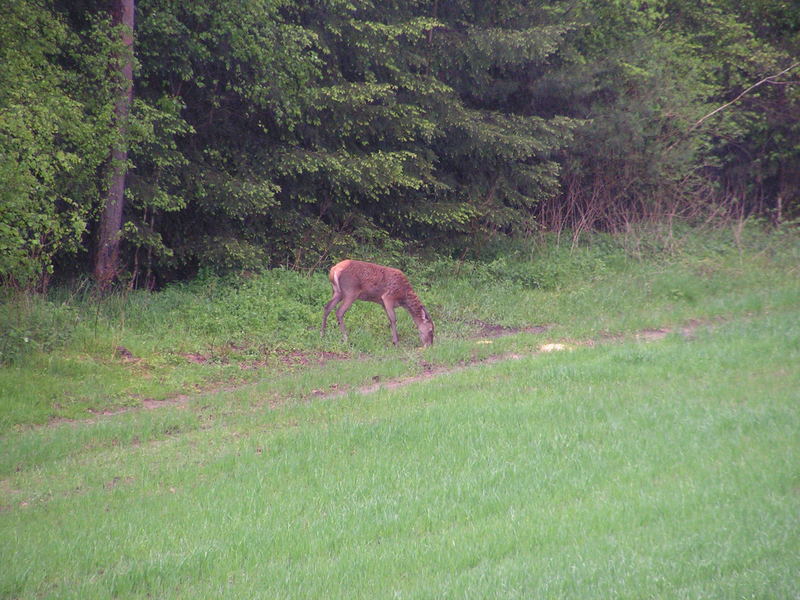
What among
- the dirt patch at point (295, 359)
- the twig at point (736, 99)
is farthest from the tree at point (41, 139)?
the twig at point (736, 99)

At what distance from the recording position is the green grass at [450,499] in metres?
5.39

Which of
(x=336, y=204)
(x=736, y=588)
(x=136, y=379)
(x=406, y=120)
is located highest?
(x=406, y=120)

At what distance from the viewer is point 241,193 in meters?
17.6

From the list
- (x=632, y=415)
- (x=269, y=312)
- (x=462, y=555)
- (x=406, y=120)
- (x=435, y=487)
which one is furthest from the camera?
(x=406, y=120)

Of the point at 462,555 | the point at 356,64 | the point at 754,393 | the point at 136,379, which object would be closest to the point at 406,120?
the point at 356,64

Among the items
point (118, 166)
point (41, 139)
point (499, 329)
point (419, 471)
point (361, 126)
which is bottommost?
point (499, 329)

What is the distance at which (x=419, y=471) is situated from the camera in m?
7.64

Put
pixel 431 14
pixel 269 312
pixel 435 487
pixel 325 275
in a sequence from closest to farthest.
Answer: pixel 435 487
pixel 269 312
pixel 325 275
pixel 431 14

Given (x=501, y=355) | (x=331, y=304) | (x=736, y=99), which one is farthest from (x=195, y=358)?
(x=736, y=99)

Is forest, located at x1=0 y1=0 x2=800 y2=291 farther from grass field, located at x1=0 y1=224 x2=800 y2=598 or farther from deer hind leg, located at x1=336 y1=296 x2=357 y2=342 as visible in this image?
deer hind leg, located at x1=336 y1=296 x2=357 y2=342

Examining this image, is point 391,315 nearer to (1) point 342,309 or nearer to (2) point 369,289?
(2) point 369,289

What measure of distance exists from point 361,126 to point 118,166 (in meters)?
7.17

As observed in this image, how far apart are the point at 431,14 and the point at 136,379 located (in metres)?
14.7

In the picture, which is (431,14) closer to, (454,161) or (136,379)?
(454,161)
